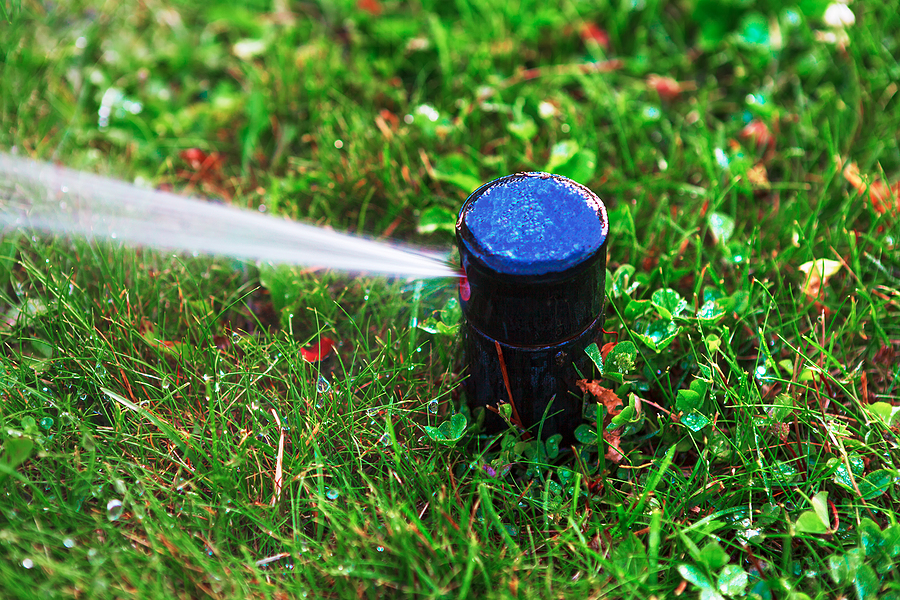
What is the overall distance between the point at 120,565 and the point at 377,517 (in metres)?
0.50

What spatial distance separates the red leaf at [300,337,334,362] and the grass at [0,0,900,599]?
0.04 metres

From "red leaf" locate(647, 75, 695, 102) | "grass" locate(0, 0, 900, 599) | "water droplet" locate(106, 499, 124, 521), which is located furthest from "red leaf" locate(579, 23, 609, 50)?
"water droplet" locate(106, 499, 124, 521)

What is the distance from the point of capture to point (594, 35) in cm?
284

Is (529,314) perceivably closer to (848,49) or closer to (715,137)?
(715,137)

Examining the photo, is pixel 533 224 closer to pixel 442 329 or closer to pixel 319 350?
pixel 442 329

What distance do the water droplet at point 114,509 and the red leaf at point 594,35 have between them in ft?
7.52

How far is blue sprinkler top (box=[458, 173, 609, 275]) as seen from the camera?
138cm

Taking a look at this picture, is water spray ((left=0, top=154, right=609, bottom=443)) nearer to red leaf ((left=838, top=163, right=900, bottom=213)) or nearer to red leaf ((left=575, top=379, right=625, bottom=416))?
red leaf ((left=575, top=379, right=625, bottom=416))

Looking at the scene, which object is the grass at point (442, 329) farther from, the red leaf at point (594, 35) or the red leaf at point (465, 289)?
the red leaf at point (465, 289)

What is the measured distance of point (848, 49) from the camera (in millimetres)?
2588

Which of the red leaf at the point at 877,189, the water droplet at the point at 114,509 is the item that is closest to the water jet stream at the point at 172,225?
the water droplet at the point at 114,509

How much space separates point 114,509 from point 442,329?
0.81m

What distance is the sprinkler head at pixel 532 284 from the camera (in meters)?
1.39

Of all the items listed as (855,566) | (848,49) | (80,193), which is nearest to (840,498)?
(855,566)
